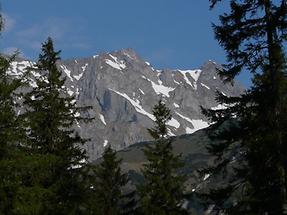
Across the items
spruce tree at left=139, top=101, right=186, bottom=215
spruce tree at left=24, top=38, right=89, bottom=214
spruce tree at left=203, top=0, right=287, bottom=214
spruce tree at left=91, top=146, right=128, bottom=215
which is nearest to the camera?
spruce tree at left=203, top=0, right=287, bottom=214

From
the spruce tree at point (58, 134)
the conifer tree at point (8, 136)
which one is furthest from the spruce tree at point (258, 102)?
the spruce tree at point (58, 134)

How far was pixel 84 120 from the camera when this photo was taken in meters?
30.6

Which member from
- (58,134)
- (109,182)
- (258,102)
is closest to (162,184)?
(109,182)

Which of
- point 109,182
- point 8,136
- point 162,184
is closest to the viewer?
point 8,136

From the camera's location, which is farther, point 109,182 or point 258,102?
point 109,182

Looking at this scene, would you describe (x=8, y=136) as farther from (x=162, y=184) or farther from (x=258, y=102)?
(x=162, y=184)

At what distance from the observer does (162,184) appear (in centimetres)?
3825

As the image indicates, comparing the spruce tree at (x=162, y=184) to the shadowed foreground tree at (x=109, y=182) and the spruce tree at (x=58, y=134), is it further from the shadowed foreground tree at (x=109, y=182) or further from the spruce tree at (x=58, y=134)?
the spruce tree at (x=58, y=134)

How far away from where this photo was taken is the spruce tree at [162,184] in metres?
37.7

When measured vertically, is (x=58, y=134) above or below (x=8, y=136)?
above

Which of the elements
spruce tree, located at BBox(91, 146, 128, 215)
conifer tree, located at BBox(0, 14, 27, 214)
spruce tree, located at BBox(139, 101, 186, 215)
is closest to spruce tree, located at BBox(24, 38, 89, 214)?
spruce tree, located at BBox(139, 101, 186, 215)

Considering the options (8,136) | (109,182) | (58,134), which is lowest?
(8,136)

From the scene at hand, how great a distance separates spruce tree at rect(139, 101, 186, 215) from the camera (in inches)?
1483

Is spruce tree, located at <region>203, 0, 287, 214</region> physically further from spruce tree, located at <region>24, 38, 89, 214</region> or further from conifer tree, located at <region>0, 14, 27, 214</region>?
spruce tree, located at <region>24, 38, 89, 214</region>
